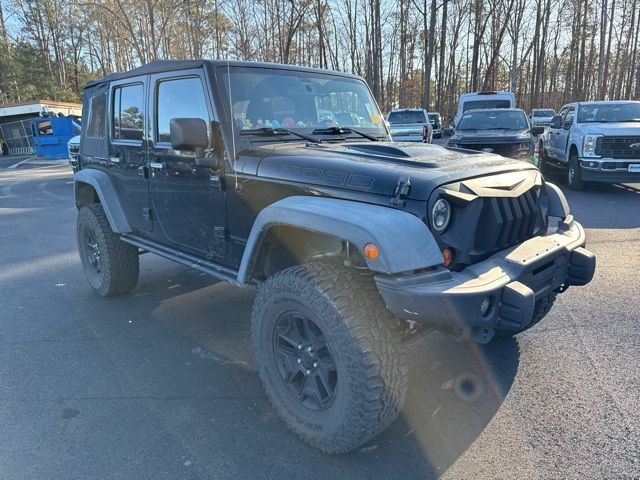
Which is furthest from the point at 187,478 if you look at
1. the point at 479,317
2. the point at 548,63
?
the point at 548,63

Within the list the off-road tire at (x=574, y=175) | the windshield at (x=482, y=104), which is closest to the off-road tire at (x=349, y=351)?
the off-road tire at (x=574, y=175)

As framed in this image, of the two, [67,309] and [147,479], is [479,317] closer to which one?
[147,479]

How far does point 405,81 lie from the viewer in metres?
43.1

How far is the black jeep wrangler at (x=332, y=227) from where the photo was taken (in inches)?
91.7

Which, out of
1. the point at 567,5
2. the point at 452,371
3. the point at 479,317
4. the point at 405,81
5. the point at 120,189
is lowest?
the point at 452,371

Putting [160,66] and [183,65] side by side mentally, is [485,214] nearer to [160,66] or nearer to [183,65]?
[183,65]

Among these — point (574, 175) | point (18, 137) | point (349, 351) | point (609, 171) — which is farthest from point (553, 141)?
point (18, 137)

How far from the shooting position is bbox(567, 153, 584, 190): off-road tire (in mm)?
10633

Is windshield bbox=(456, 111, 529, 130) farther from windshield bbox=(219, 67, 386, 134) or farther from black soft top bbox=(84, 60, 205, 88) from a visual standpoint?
black soft top bbox=(84, 60, 205, 88)

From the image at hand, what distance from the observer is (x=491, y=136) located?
11031mm

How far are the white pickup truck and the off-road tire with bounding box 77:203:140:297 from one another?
30.5ft

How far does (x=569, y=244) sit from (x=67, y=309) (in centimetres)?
440

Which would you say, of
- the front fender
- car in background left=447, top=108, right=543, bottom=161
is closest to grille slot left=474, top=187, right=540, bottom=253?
the front fender

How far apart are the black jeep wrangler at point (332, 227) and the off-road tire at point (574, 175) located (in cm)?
818
